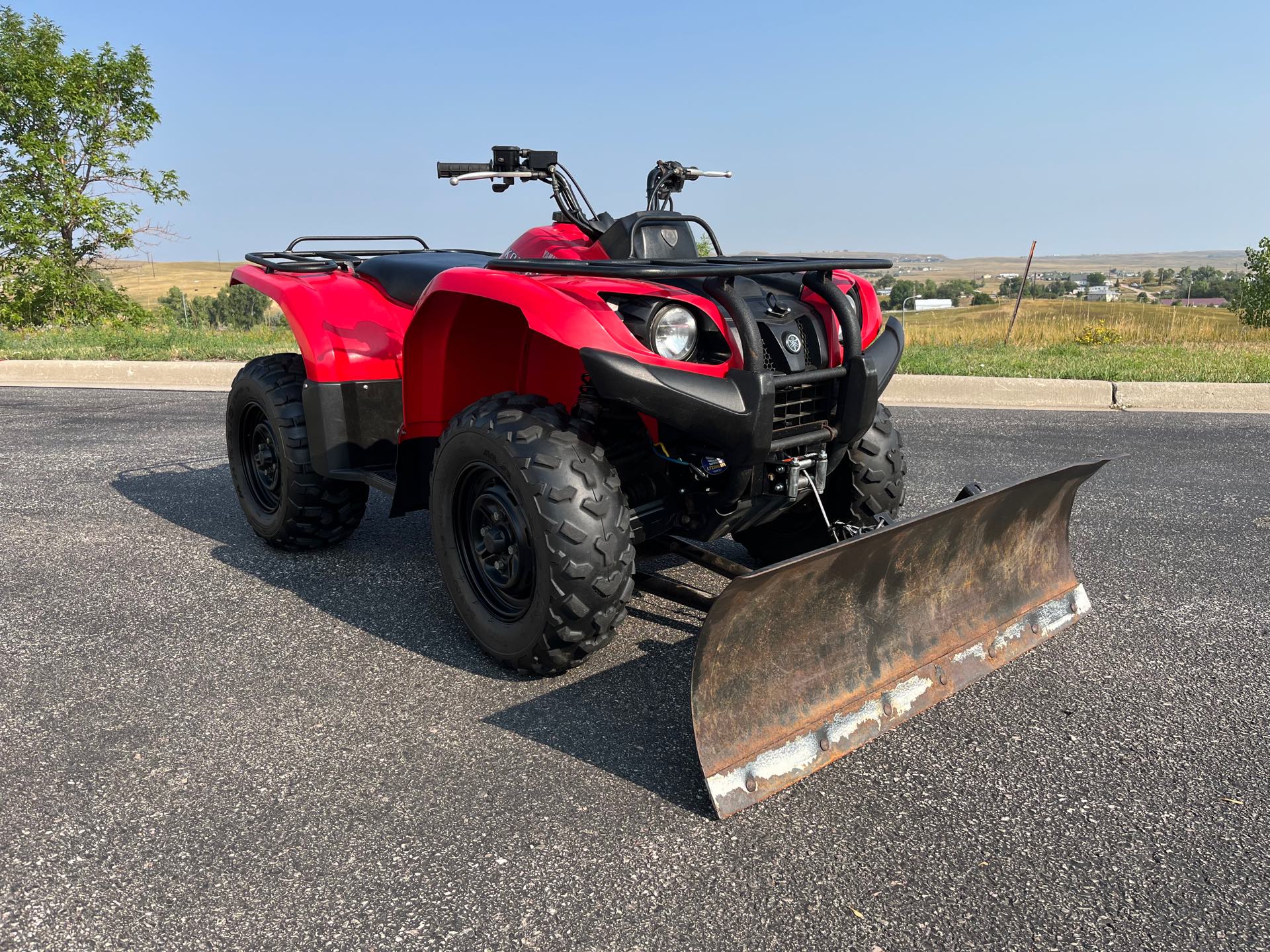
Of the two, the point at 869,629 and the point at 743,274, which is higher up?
the point at 743,274

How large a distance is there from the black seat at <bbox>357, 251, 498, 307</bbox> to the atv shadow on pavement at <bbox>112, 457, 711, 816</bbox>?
1.26 meters

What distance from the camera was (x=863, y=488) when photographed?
392 centimetres

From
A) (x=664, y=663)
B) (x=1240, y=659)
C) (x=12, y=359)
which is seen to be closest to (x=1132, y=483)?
(x=1240, y=659)

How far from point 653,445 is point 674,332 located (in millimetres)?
451

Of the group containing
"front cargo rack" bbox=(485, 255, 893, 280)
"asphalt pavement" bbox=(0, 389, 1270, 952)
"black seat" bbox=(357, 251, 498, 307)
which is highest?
"black seat" bbox=(357, 251, 498, 307)

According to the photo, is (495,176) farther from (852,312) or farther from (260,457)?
(260,457)

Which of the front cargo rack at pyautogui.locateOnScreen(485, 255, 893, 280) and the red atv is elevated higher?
the front cargo rack at pyautogui.locateOnScreen(485, 255, 893, 280)

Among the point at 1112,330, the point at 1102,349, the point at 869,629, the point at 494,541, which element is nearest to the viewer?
the point at 869,629

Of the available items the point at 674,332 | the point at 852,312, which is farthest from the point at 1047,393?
the point at 674,332

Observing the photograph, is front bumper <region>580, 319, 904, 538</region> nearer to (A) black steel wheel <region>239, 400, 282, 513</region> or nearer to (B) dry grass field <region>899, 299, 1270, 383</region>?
(A) black steel wheel <region>239, 400, 282, 513</region>

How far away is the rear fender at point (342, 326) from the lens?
14.5 ft

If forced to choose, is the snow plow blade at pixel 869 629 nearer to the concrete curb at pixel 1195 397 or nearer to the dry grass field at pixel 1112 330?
the concrete curb at pixel 1195 397

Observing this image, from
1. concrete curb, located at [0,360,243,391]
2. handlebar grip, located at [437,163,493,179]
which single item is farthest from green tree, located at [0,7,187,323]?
handlebar grip, located at [437,163,493,179]

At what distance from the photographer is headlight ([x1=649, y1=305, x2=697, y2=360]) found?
314 cm
